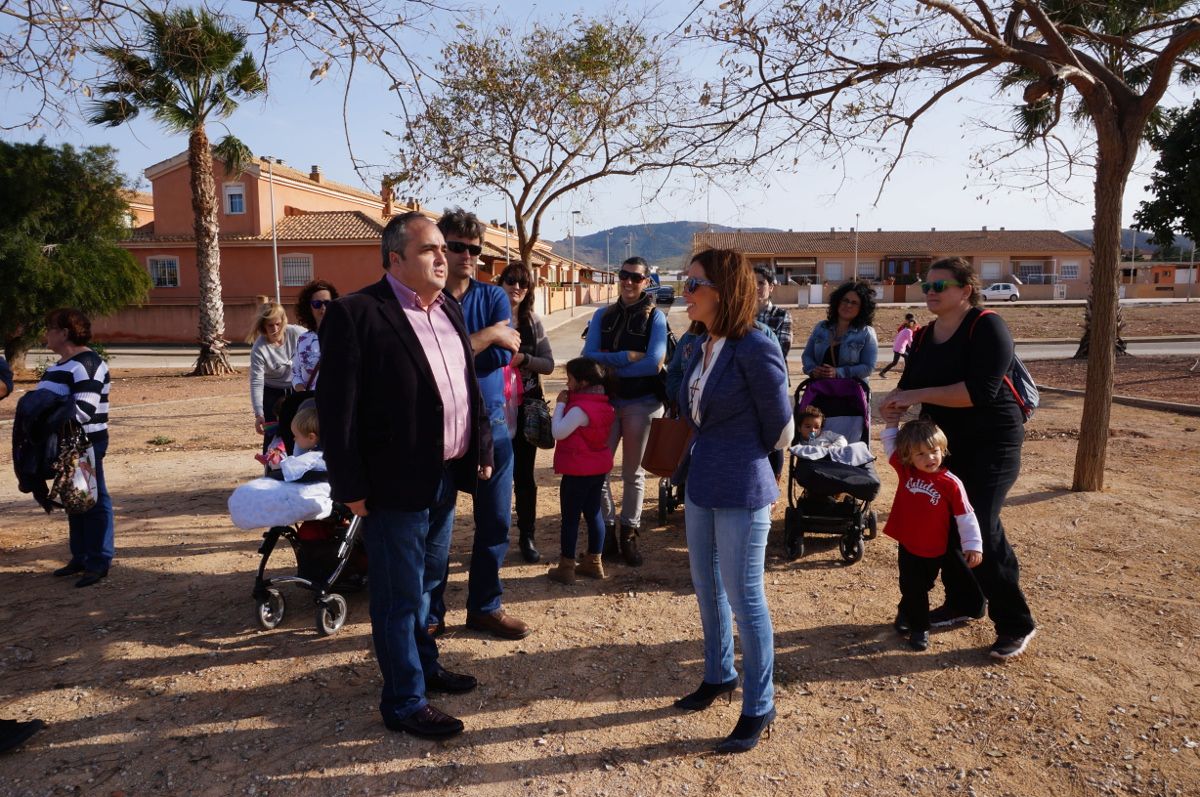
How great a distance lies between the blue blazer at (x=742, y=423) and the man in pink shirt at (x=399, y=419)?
1.04 meters

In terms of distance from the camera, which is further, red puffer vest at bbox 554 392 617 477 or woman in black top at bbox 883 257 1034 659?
red puffer vest at bbox 554 392 617 477

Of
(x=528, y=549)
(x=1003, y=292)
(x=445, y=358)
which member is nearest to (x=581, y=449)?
(x=528, y=549)

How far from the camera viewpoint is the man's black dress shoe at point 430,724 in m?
3.32

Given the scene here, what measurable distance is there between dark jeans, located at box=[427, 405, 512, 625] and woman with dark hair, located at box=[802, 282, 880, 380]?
2.69 meters

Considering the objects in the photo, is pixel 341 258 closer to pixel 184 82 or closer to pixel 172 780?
pixel 184 82

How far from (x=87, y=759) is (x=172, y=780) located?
43cm

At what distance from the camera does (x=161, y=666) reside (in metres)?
4.03

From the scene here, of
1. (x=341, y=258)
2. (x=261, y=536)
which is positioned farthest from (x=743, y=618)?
(x=341, y=258)

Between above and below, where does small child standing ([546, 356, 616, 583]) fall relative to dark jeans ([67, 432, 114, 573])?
above

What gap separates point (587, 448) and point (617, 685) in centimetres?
153

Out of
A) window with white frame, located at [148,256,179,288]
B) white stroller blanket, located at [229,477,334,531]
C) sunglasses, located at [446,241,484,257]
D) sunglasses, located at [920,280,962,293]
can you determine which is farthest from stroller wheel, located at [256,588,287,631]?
window with white frame, located at [148,256,179,288]

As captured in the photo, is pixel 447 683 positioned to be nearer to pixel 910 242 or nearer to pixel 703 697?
pixel 703 697

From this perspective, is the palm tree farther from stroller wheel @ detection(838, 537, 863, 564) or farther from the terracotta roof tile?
the terracotta roof tile

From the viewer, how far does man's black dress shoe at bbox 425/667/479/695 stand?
371 centimetres
